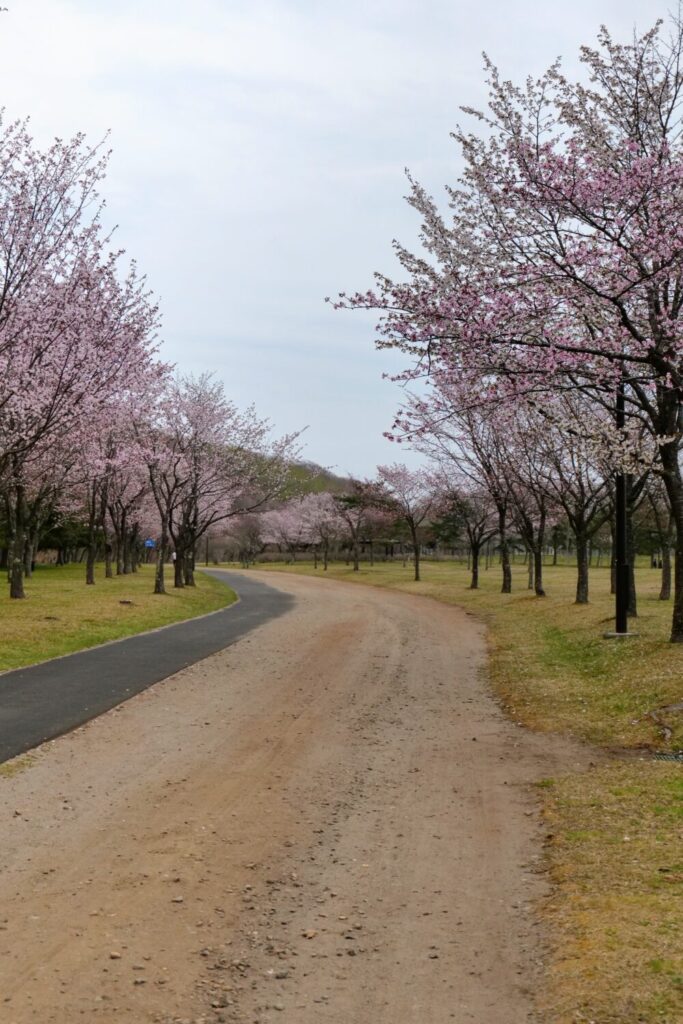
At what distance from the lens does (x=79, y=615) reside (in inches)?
790

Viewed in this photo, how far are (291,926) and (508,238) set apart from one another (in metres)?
10.1

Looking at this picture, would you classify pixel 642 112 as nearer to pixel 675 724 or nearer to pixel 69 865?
pixel 675 724

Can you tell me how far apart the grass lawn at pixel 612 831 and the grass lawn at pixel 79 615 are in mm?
7886

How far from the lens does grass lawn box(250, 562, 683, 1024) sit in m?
3.87

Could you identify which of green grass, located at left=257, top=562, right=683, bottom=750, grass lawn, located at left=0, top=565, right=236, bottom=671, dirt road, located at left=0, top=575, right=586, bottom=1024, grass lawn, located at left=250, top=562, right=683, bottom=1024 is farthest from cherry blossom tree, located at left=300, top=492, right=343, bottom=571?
dirt road, located at left=0, top=575, right=586, bottom=1024

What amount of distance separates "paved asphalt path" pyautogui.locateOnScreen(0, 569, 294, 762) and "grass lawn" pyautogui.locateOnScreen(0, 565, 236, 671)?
1.63ft

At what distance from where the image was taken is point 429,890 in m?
5.24

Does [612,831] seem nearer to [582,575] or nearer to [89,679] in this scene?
[89,679]

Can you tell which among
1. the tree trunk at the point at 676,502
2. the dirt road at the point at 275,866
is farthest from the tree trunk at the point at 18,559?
the tree trunk at the point at 676,502

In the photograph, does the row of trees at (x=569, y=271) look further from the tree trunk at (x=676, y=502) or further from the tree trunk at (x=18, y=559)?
the tree trunk at (x=18, y=559)

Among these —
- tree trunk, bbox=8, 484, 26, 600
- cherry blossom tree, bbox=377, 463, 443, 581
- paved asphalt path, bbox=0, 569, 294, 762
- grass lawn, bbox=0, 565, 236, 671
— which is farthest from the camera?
cherry blossom tree, bbox=377, 463, 443, 581

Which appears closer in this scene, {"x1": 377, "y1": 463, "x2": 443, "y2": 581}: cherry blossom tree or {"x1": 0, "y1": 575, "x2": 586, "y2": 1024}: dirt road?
{"x1": 0, "y1": 575, "x2": 586, "y2": 1024}: dirt road

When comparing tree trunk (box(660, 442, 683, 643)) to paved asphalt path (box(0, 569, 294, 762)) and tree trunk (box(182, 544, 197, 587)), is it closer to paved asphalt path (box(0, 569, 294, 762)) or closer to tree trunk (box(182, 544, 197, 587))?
paved asphalt path (box(0, 569, 294, 762))

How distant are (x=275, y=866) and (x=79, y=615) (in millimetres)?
15607
